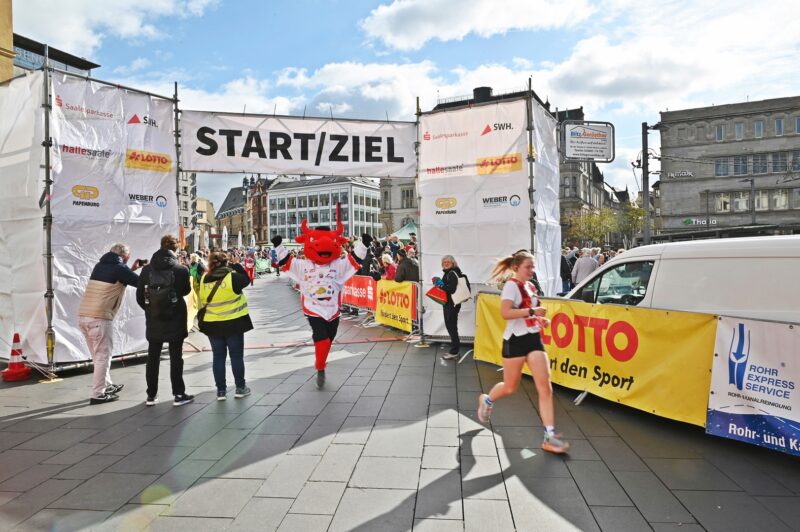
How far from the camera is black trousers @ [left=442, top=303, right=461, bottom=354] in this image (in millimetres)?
8773

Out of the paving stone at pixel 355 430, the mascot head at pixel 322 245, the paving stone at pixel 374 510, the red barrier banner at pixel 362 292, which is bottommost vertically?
the paving stone at pixel 355 430

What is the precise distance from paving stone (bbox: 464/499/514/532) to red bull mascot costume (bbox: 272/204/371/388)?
3932 millimetres

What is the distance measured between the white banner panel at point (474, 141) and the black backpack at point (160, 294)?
5.44m

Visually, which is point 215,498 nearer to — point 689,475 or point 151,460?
point 151,460

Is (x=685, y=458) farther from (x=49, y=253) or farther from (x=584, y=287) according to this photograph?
(x=49, y=253)

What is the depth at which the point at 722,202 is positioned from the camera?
190ft

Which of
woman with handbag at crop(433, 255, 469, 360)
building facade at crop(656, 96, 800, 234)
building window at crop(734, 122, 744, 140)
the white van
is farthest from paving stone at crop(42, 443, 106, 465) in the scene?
building window at crop(734, 122, 744, 140)

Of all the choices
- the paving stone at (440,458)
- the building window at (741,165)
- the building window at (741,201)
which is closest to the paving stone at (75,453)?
the paving stone at (440,458)

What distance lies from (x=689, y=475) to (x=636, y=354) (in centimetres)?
166

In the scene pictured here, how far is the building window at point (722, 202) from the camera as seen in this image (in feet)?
189

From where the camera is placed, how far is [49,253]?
7.43m

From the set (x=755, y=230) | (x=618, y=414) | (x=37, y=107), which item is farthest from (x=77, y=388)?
(x=755, y=230)

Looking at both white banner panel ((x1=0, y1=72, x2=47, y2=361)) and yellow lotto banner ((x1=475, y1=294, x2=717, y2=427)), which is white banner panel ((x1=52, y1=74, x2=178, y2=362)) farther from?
yellow lotto banner ((x1=475, y1=294, x2=717, y2=427))

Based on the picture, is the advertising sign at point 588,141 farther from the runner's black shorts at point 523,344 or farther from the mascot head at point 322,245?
the runner's black shorts at point 523,344
